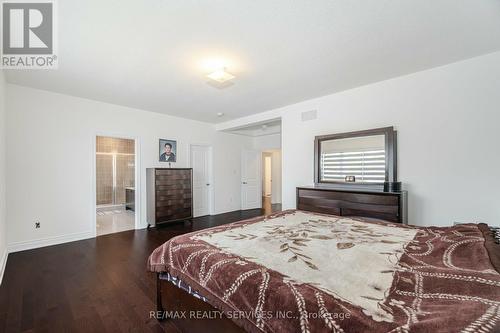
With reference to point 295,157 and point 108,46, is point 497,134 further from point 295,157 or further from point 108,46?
point 108,46

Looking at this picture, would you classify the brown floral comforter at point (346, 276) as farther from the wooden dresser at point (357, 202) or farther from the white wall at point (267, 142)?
the white wall at point (267, 142)

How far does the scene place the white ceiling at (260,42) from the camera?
1865 mm

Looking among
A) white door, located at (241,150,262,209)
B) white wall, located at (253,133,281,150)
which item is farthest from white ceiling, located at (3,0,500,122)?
white door, located at (241,150,262,209)

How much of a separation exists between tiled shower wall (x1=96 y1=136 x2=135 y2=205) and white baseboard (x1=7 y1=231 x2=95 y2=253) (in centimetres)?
321

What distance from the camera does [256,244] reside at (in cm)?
148

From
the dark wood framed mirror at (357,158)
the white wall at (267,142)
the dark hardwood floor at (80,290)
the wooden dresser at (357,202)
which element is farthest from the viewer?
the white wall at (267,142)

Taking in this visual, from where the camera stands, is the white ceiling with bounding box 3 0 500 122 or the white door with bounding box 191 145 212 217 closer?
the white ceiling with bounding box 3 0 500 122

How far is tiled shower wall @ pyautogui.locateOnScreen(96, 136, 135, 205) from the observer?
22.9 feet

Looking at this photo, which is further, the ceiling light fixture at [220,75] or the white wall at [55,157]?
the white wall at [55,157]

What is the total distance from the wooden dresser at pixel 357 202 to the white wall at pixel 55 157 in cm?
353

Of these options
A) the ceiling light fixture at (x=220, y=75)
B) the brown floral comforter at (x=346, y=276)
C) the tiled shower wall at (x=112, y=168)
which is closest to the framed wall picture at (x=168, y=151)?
the tiled shower wall at (x=112, y=168)

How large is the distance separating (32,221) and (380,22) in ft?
17.7

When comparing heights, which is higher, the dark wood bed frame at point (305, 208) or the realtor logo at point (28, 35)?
the realtor logo at point (28, 35)

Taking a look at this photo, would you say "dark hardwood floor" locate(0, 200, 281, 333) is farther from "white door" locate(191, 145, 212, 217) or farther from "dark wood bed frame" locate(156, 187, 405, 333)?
"white door" locate(191, 145, 212, 217)
